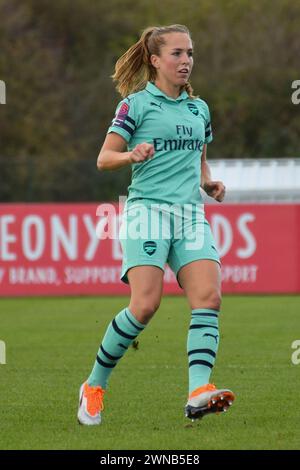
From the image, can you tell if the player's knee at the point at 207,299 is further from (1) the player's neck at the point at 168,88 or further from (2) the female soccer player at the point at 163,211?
(1) the player's neck at the point at 168,88

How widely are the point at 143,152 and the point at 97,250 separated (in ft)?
45.7

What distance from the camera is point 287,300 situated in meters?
19.2

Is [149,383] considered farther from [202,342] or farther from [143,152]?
[143,152]

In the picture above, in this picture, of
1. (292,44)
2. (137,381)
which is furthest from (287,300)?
(292,44)

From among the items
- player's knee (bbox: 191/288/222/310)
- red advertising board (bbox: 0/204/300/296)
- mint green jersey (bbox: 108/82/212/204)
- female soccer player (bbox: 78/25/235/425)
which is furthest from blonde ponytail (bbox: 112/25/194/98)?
red advertising board (bbox: 0/204/300/296)

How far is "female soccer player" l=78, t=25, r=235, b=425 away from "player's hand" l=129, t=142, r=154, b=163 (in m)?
0.23

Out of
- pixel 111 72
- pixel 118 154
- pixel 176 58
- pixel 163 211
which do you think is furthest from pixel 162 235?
pixel 111 72

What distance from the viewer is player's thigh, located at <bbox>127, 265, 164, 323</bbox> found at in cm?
745

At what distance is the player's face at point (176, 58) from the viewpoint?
7613 mm

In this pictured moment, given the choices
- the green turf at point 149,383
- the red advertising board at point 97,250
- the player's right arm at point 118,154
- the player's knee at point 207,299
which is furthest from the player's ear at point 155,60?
the red advertising board at point 97,250

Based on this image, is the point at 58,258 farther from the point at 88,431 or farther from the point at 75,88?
the point at 75,88

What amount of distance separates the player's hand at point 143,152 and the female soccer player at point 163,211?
0.23 m

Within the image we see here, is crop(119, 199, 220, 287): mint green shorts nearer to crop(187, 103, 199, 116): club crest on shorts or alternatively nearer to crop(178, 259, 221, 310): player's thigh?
crop(178, 259, 221, 310): player's thigh

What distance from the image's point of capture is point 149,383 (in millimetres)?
9852
